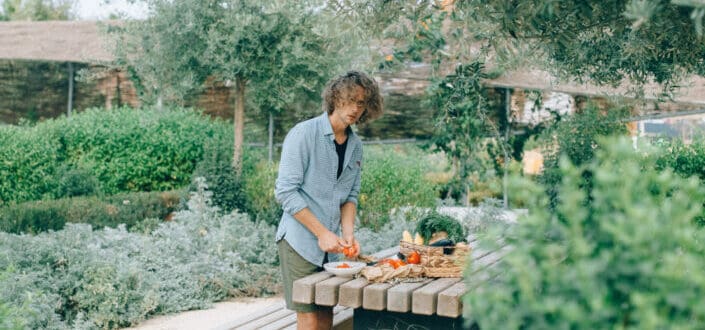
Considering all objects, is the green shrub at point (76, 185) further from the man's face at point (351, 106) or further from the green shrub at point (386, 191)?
the man's face at point (351, 106)

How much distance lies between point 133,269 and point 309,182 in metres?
2.75

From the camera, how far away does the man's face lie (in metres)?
3.91

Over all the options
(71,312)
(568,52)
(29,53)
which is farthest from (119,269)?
(29,53)

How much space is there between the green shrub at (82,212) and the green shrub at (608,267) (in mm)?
6566

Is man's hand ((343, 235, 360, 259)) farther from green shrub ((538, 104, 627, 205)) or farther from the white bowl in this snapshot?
green shrub ((538, 104, 627, 205))

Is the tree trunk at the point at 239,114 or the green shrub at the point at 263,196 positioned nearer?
the green shrub at the point at 263,196

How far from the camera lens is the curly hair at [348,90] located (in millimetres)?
3902

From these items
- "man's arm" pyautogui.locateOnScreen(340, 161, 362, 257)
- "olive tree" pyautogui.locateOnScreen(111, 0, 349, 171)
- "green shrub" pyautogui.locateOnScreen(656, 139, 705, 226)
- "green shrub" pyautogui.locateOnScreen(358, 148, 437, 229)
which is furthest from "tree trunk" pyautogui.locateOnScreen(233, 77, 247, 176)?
"man's arm" pyautogui.locateOnScreen(340, 161, 362, 257)

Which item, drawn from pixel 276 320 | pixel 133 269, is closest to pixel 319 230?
pixel 276 320

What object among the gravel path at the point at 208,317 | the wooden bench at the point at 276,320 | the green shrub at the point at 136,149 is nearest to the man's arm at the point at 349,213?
the wooden bench at the point at 276,320

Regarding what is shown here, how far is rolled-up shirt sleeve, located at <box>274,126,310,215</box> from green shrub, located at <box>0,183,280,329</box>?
6.21 feet

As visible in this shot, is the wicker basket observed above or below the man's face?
below

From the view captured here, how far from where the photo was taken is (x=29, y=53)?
14688mm

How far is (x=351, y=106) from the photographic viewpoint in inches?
154
